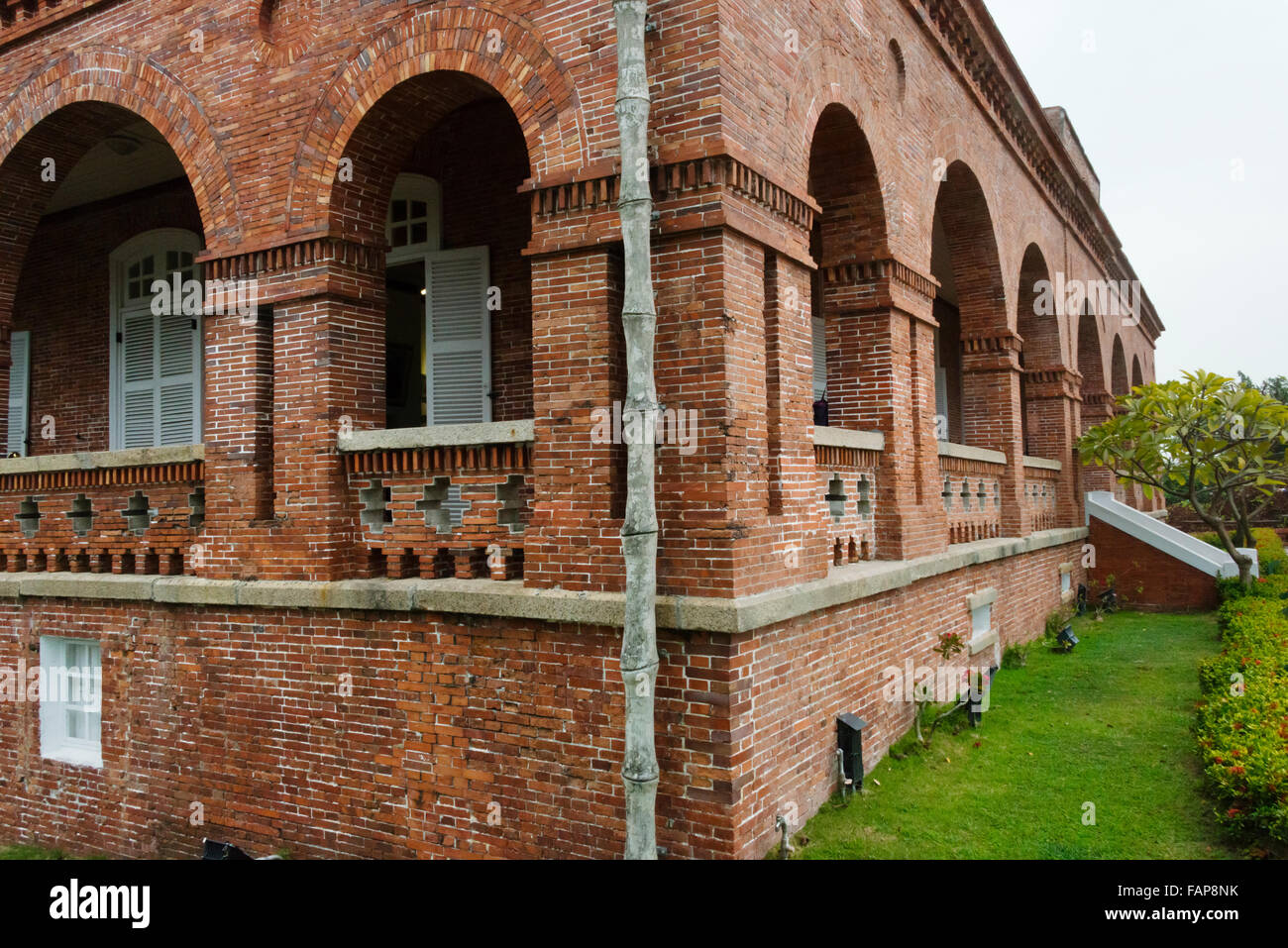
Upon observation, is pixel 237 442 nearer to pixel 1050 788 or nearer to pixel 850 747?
pixel 850 747

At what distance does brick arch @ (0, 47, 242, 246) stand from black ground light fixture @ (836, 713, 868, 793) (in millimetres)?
6183

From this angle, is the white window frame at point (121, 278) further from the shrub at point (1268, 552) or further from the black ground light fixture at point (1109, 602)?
the shrub at point (1268, 552)

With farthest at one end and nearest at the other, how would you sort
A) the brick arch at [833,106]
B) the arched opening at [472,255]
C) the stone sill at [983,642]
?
the stone sill at [983,642], the arched opening at [472,255], the brick arch at [833,106]

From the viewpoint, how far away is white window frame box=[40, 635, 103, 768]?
809 cm

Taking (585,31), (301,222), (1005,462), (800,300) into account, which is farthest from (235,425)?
(1005,462)

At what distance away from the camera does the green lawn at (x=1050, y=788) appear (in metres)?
6.05

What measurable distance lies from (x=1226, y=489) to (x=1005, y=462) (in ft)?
17.0

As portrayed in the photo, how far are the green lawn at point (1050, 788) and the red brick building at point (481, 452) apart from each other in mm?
421

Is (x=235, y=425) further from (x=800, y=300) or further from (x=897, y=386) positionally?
(x=897, y=386)

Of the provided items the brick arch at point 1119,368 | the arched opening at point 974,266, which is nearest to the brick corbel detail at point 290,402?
the arched opening at point 974,266

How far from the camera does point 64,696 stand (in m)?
8.23

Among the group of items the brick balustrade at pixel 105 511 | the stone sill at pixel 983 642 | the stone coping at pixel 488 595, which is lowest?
the stone sill at pixel 983 642

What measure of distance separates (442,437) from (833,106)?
169 inches

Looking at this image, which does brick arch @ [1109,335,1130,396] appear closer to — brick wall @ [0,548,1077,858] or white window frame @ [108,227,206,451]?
brick wall @ [0,548,1077,858]
